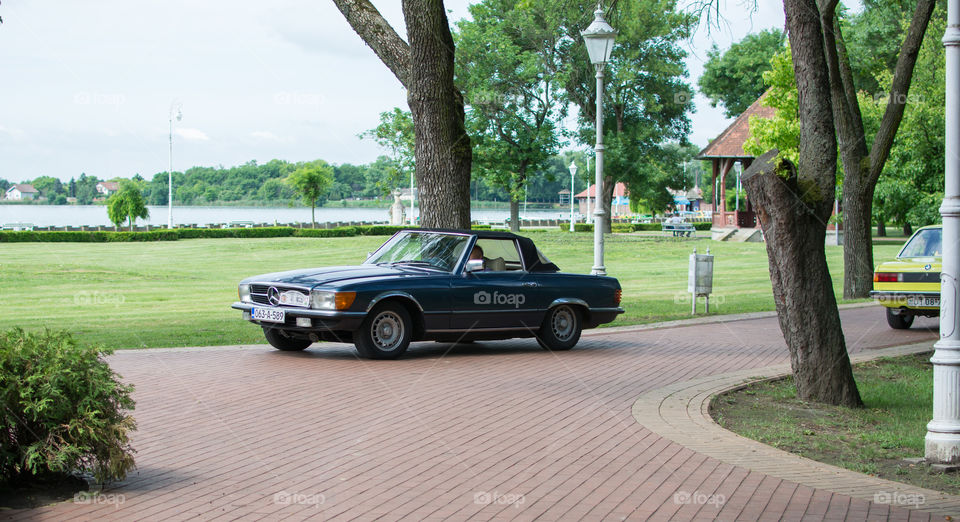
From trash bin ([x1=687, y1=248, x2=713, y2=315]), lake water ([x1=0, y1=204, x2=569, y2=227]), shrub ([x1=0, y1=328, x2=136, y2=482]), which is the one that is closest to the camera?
shrub ([x1=0, y1=328, x2=136, y2=482])

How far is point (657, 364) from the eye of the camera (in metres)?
11.1

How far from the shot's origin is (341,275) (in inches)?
420

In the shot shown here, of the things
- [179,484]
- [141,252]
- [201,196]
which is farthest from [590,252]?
[201,196]

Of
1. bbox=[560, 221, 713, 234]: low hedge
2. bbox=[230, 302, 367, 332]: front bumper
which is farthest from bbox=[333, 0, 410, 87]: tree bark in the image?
bbox=[560, 221, 713, 234]: low hedge

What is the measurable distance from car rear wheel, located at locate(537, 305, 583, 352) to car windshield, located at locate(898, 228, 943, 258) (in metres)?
6.56

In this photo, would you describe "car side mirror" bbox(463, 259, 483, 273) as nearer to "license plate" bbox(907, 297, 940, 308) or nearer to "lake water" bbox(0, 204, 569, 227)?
"license plate" bbox(907, 297, 940, 308)

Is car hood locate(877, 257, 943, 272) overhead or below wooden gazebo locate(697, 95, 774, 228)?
below

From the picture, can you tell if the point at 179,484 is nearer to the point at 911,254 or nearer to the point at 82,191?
the point at 911,254

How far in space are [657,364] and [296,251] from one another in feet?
122

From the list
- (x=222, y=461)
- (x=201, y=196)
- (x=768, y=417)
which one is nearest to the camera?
(x=222, y=461)

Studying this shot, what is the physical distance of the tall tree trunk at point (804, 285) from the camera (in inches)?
340

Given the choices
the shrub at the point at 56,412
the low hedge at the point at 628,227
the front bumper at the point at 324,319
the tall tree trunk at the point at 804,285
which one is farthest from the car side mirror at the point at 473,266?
the low hedge at the point at 628,227

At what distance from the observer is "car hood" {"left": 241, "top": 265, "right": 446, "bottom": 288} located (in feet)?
34.2

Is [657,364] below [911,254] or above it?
below
